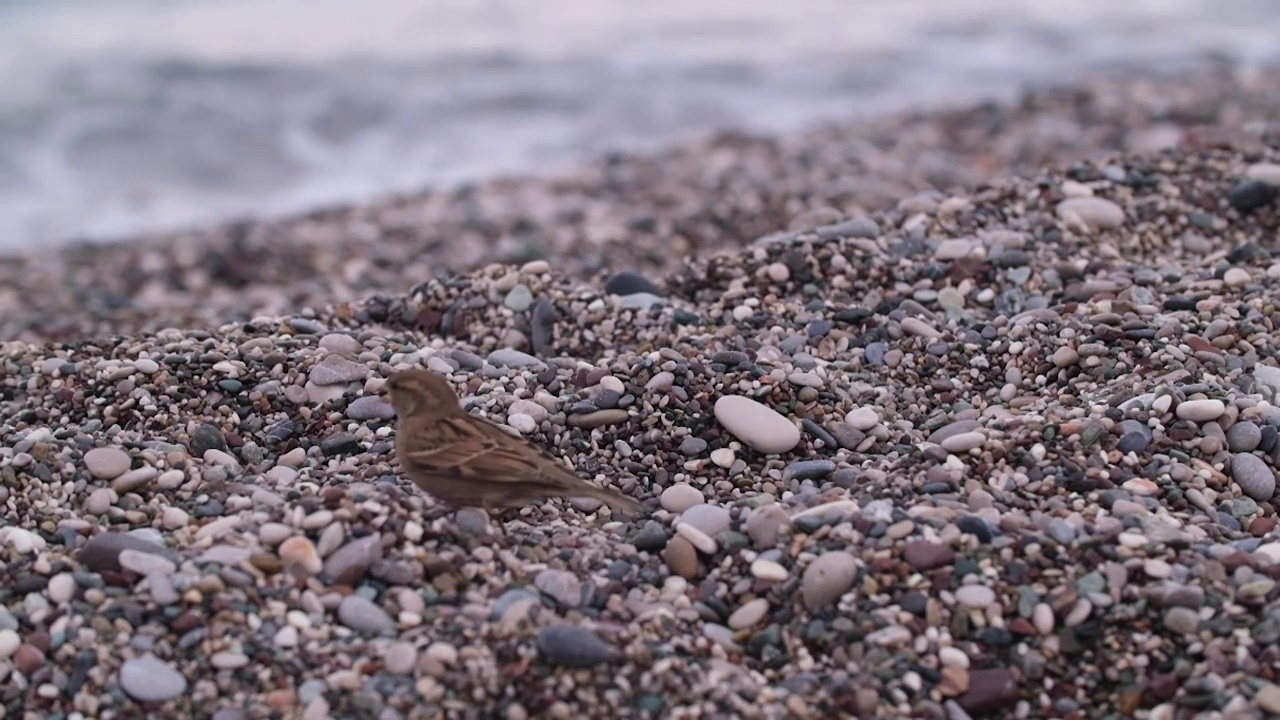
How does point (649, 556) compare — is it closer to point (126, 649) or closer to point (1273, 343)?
point (126, 649)

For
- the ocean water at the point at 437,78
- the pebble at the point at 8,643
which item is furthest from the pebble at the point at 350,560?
the ocean water at the point at 437,78

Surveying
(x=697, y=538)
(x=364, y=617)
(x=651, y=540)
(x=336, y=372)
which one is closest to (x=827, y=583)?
(x=697, y=538)

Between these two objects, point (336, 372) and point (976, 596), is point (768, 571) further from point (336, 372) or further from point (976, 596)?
point (336, 372)

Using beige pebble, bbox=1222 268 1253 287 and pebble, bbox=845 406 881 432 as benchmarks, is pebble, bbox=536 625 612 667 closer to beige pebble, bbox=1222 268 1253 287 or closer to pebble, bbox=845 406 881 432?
pebble, bbox=845 406 881 432

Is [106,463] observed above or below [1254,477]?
above

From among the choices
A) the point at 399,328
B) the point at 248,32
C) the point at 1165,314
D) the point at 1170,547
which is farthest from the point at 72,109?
the point at 1170,547

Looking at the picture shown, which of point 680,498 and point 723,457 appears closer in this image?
point 680,498

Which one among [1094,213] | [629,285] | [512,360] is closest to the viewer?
[512,360]
